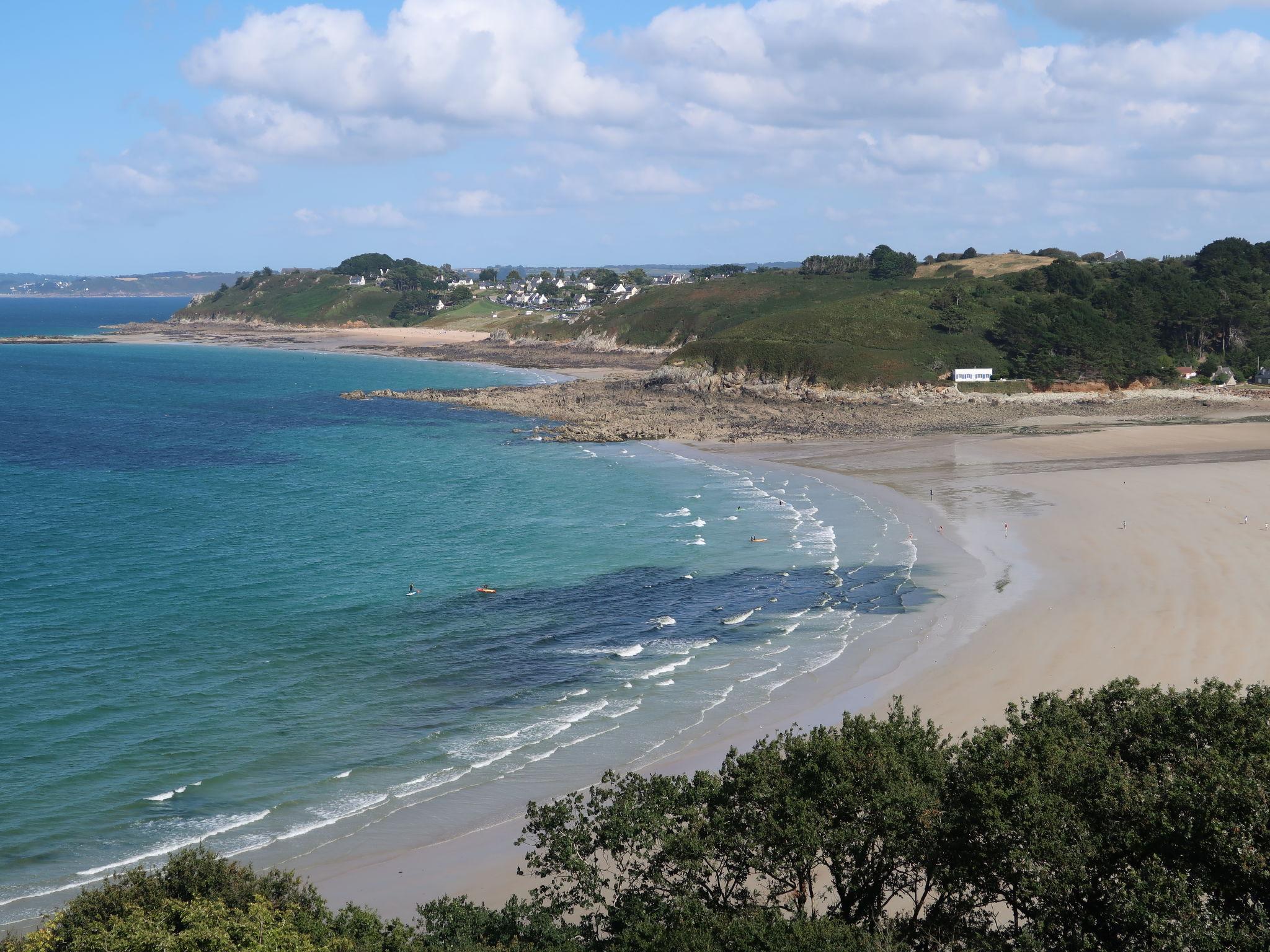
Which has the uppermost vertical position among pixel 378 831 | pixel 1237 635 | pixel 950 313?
pixel 950 313

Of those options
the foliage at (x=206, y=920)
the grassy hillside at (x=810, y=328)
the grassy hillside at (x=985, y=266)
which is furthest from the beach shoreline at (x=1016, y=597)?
the grassy hillside at (x=985, y=266)

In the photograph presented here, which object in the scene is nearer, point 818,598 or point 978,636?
point 978,636

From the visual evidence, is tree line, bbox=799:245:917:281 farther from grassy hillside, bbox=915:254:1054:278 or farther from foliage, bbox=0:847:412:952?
foliage, bbox=0:847:412:952

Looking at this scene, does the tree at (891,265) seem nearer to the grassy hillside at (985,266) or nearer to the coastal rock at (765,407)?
the grassy hillside at (985,266)

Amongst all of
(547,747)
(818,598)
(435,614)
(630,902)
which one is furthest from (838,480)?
(630,902)

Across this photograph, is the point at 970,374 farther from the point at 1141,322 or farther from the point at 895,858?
the point at 895,858

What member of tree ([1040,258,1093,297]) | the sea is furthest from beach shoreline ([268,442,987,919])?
tree ([1040,258,1093,297])

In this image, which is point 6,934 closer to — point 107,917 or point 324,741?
point 107,917
